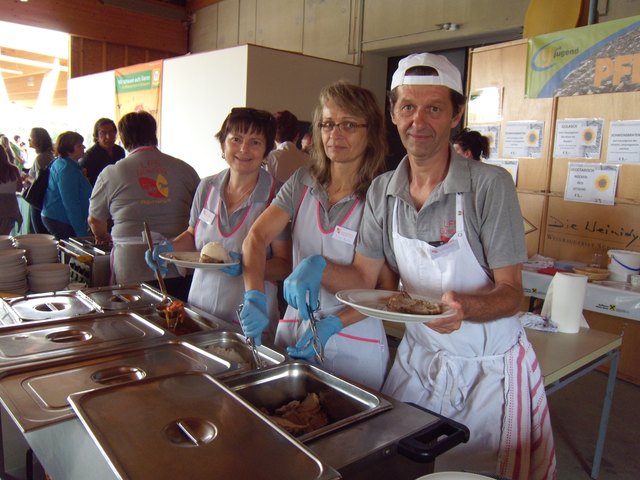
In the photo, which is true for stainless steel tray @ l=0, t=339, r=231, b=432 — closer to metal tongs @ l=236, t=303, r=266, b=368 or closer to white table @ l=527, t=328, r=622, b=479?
metal tongs @ l=236, t=303, r=266, b=368

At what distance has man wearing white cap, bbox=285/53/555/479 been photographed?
1.31m

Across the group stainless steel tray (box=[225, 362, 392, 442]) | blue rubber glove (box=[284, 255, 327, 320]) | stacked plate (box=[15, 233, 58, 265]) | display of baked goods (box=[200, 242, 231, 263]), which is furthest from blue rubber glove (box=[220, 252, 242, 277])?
stacked plate (box=[15, 233, 58, 265])

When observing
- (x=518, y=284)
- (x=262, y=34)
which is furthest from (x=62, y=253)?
(x=262, y=34)

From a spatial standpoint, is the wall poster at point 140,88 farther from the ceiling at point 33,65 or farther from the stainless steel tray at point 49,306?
the stainless steel tray at point 49,306

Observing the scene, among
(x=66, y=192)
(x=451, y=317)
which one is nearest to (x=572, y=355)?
(x=451, y=317)

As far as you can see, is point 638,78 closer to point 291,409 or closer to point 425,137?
point 425,137

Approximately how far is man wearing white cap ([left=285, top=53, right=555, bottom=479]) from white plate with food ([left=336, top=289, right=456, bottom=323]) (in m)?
0.11

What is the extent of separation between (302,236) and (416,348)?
0.52m

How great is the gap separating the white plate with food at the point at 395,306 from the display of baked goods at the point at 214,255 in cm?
58

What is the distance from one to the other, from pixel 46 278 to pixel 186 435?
168cm

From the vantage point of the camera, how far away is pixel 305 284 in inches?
56.0

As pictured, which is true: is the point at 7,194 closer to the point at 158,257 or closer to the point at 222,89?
the point at 222,89

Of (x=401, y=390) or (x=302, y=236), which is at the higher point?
(x=302, y=236)

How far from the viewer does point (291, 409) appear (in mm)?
1177
